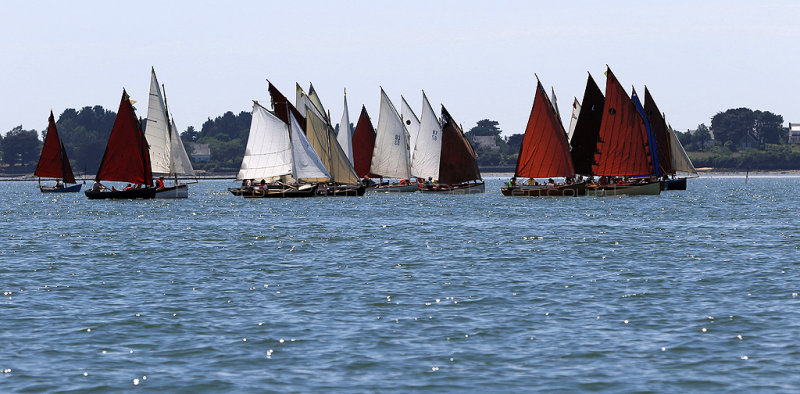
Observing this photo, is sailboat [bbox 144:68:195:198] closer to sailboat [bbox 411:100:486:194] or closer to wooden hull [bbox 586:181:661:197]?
sailboat [bbox 411:100:486:194]

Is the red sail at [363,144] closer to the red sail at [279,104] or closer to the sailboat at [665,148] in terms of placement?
the red sail at [279,104]

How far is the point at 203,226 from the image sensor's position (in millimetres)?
63969

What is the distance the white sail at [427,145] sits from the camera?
10894cm

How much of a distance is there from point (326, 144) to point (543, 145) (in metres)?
21.3

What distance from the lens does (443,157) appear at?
108938 millimetres

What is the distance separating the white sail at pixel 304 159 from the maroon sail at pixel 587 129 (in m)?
24.0

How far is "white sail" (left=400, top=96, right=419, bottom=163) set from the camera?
4500 inches

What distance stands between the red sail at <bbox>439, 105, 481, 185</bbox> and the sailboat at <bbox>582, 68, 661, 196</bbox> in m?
14.0

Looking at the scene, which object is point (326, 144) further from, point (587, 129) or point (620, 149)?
point (620, 149)

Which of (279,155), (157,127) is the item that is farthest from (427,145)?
(157,127)

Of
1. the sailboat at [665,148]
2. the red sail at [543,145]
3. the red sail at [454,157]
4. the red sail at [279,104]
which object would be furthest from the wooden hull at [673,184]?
the red sail at [279,104]

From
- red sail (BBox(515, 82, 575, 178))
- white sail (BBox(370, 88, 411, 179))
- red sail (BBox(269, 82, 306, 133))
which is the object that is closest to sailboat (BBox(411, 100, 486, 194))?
white sail (BBox(370, 88, 411, 179))

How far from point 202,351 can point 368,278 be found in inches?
501

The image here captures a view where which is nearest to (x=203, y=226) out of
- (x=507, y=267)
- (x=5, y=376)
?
(x=507, y=267)
